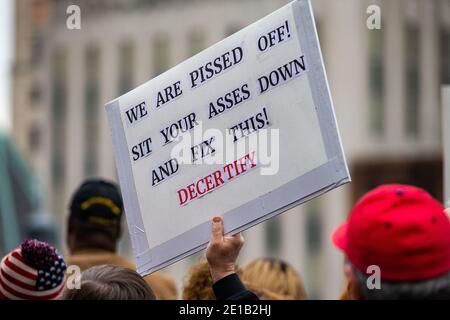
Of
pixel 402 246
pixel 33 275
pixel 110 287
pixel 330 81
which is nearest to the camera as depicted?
pixel 402 246

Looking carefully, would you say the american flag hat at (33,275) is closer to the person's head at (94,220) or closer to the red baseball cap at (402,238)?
the red baseball cap at (402,238)

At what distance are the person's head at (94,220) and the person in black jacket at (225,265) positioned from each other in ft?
Result: 4.85

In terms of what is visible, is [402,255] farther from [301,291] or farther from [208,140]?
[301,291]

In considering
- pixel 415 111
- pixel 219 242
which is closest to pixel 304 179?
pixel 219 242

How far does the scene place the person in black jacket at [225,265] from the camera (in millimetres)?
2799

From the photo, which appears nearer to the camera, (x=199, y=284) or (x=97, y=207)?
(x=199, y=284)

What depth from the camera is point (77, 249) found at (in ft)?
14.5

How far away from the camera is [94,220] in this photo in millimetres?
4410

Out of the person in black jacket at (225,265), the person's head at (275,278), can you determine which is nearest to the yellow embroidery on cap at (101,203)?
the person's head at (275,278)

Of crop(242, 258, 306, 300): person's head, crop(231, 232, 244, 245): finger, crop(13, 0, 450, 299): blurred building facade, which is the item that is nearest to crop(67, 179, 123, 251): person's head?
crop(242, 258, 306, 300): person's head

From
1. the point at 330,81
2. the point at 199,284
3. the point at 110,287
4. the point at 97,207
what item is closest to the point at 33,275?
the point at 110,287

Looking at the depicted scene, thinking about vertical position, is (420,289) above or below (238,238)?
below

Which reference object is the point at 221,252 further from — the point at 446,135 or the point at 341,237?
the point at 446,135

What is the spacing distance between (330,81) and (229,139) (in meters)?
42.3
